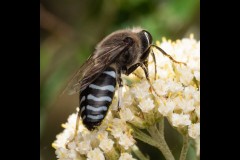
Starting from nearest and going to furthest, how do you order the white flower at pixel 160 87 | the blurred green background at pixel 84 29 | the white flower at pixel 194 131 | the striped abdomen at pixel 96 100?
1. the striped abdomen at pixel 96 100
2. the white flower at pixel 194 131
3. the white flower at pixel 160 87
4. the blurred green background at pixel 84 29

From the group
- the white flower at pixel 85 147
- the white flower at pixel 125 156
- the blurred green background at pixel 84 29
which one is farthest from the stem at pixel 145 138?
the blurred green background at pixel 84 29

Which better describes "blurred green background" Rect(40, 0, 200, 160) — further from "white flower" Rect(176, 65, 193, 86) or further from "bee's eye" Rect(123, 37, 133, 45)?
"bee's eye" Rect(123, 37, 133, 45)

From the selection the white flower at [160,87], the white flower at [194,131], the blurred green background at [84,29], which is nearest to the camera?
the white flower at [194,131]

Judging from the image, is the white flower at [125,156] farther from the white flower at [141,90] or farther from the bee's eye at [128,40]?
the bee's eye at [128,40]

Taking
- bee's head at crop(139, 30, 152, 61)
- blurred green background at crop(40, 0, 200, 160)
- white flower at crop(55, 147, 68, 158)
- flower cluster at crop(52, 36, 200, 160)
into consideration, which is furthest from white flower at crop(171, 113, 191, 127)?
blurred green background at crop(40, 0, 200, 160)

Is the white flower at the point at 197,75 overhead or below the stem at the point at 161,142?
overhead
